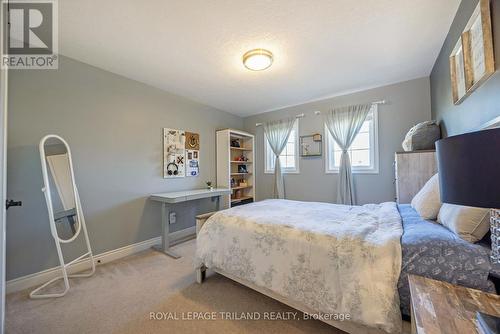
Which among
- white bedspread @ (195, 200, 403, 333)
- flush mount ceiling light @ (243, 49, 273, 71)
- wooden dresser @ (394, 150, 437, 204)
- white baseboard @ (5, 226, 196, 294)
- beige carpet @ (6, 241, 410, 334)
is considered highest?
flush mount ceiling light @ (243, 49, 273, 71)

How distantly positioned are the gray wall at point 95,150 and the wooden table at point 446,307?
3.04 m

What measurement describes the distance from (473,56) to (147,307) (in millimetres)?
3134

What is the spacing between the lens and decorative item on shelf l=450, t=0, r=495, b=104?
3.95ft

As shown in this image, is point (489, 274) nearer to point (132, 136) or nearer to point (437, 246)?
point (437, 246)

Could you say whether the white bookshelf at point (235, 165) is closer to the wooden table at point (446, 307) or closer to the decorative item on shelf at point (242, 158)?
the decorative item on shelf at point (242, 158)

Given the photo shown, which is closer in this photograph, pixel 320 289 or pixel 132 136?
pixel 320 289

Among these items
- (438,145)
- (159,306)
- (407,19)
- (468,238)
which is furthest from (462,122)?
(159,306)

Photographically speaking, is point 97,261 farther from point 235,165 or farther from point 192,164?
point 235,165

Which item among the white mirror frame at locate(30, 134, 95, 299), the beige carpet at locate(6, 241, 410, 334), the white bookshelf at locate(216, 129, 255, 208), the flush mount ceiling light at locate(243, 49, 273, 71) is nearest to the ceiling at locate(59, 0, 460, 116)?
the flush mount ceiling light at locate(243, 49, 273, 71)

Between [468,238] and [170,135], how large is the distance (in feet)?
11.2

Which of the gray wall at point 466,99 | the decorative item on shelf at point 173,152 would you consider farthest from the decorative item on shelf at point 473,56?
the decorative item on shelf at point 173,152

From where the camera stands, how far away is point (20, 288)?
1.90 meters

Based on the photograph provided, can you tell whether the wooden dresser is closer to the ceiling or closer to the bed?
the bed

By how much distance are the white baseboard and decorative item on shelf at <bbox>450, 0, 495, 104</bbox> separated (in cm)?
371
